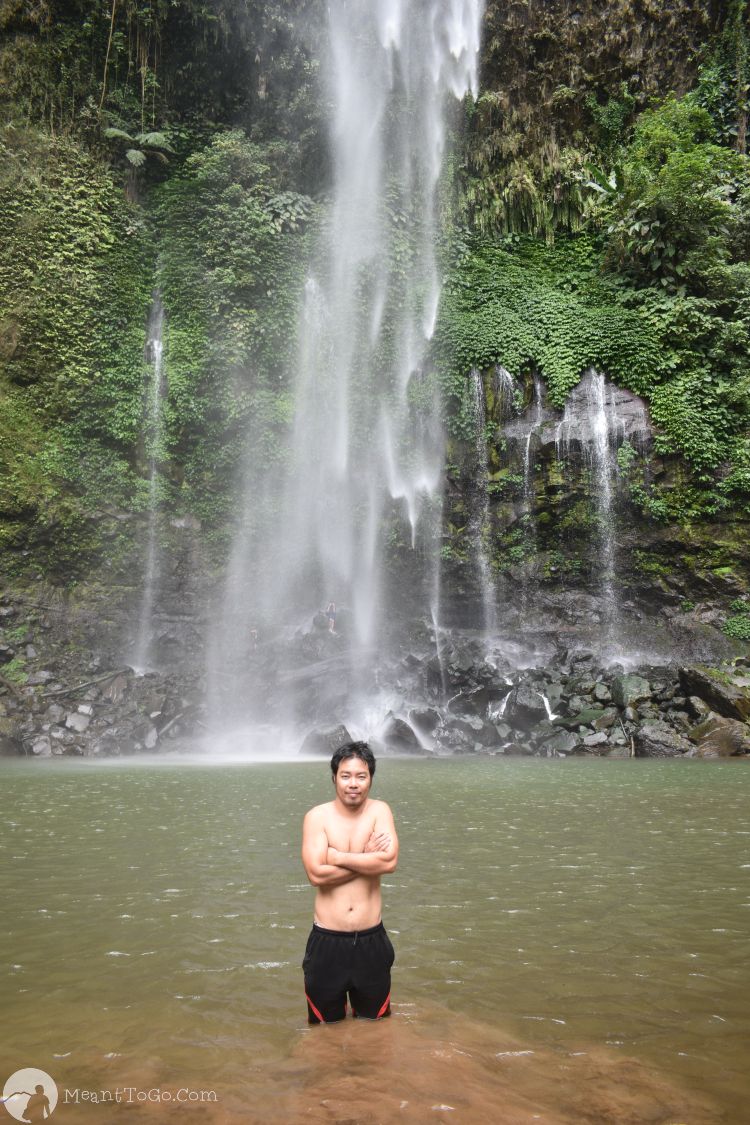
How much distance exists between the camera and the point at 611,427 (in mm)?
19656

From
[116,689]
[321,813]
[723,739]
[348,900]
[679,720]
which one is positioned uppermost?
[116,689]

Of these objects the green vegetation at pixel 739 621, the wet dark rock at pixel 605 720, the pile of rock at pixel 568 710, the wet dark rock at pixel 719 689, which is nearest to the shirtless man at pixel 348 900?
the pile of rock at pixel 568 710

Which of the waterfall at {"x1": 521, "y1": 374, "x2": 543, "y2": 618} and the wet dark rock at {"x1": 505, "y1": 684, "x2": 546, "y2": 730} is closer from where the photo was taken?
the wet dark rock at {"x1": 505, "y1": 684, "x2": 546, "y2": 730}

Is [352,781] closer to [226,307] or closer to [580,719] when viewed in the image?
[580,719]

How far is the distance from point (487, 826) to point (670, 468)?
14.9 meters

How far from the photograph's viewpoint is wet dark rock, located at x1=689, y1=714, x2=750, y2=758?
534 inches

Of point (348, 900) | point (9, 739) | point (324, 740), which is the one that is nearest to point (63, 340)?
point (9, 739)

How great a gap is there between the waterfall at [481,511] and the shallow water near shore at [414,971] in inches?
500

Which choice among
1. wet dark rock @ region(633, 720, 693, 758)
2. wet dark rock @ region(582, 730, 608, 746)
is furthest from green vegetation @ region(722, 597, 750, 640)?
wet dark rock @ region(582, 730, 608, 746)

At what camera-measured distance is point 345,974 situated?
2.72 m

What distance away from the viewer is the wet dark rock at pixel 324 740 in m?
14.4

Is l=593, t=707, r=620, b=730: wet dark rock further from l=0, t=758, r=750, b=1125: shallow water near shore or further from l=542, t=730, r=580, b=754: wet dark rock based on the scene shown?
l=0, t=758, r=750, b=1125: shallow water near shore

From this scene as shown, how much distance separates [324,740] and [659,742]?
6.62 meters

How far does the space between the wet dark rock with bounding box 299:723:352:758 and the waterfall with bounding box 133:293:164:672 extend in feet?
18.8
